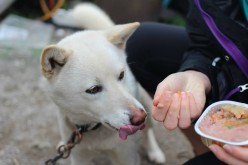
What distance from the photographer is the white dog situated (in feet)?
3.78

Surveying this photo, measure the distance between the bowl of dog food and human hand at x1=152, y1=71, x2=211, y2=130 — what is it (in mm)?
34

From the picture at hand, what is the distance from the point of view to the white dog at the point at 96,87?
1.15 meters

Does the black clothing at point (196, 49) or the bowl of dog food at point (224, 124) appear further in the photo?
the black clothing at point (196, 49)

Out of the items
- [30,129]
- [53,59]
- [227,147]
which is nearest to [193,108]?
[227,147]

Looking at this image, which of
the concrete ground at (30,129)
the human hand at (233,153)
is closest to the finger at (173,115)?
the human hand at (233,153)

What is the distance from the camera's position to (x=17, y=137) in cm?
182

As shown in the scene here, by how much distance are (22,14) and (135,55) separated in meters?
1.59

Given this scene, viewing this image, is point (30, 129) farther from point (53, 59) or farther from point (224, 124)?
point (224, 124)

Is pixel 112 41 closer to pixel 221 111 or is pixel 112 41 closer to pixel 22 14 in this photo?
pixel 221 111

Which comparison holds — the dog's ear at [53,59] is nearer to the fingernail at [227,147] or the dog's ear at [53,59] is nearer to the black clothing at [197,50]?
the black clothing at [197,50]

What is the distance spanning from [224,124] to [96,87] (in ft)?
1.36

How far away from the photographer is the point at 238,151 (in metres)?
0.85

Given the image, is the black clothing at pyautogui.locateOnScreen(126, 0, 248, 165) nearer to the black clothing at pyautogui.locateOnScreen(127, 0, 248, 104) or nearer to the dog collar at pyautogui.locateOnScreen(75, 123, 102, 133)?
the black clothing at pyautogui.locateOnScreen(127, 0, 248, 104)

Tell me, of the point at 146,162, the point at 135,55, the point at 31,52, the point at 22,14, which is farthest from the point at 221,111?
the point at 22,14
